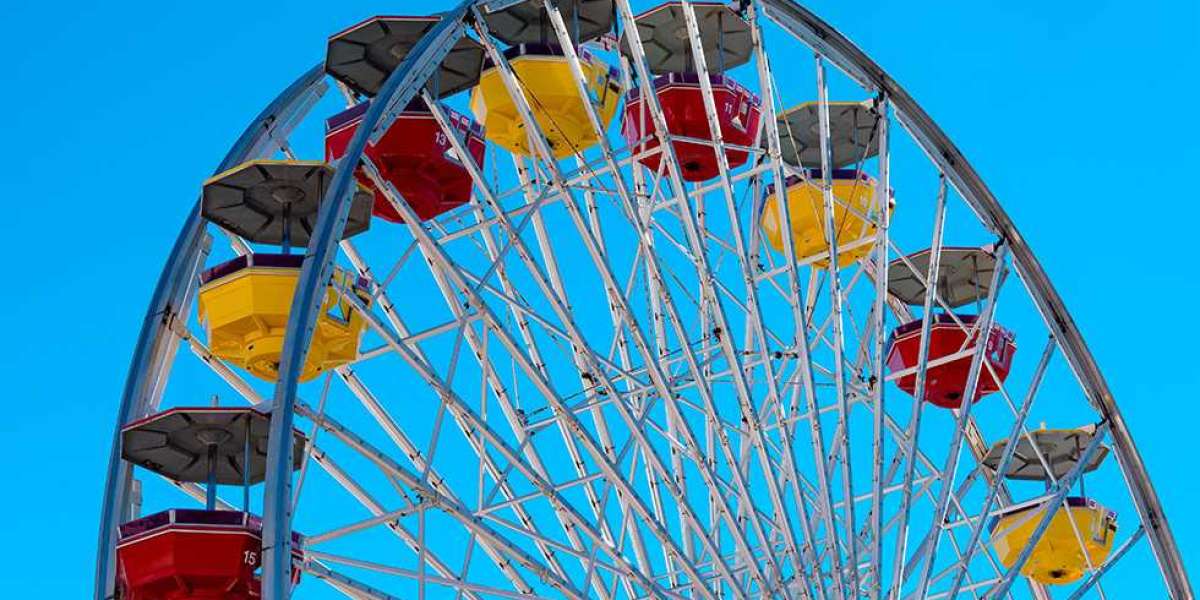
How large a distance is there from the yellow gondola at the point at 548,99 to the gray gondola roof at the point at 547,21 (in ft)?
0.59

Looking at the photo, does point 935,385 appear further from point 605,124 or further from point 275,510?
point 275,510

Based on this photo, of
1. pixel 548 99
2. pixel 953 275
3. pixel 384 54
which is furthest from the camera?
pixel 953 275

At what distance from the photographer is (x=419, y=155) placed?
20750mm

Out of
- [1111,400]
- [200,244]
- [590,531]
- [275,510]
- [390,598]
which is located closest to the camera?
[275,510]

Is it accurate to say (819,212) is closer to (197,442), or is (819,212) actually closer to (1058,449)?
(1058,449)

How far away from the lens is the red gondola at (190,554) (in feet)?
56.7

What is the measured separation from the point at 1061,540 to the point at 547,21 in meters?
8.74

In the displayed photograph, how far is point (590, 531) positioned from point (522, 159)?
495 centimetres

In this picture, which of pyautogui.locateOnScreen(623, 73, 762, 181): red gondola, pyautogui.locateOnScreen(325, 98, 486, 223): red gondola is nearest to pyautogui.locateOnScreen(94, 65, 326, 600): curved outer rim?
pyautogui.locateOnScreen(325, 98, 486, 223): red gondola

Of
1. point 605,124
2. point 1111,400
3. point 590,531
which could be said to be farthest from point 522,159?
point 1111,400

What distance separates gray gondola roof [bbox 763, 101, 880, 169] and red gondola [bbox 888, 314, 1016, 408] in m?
1.93

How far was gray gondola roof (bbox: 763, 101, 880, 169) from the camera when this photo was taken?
2289cm

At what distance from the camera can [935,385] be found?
24.8 m

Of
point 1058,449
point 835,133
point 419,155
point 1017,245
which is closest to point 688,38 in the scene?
point 835,133
